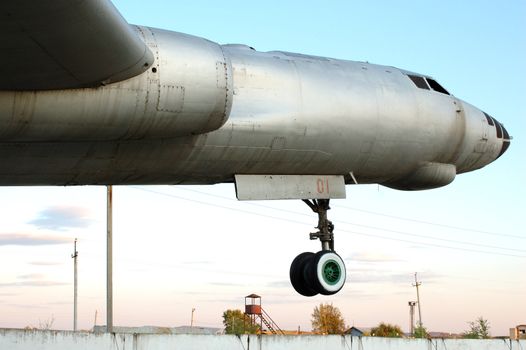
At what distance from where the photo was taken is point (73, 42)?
11141 mm

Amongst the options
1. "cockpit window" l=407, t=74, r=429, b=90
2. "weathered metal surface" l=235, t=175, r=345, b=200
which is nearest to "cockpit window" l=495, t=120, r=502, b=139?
"cockpit window" l=407, t=74, r=429, b=90

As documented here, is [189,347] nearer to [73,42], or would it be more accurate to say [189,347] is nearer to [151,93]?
[151,93]

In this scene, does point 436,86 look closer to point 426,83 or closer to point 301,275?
point 426,83

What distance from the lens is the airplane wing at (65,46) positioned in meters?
10.0

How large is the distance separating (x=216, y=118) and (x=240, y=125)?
4.07ft

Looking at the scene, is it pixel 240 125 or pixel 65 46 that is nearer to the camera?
pixel 65 46

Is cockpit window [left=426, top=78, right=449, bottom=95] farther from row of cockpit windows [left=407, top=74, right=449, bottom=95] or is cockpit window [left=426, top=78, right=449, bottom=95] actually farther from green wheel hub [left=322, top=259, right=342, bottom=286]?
green wheel hub [left=322, top=259, right=342, bottom=286]

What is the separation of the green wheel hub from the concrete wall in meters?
3.12

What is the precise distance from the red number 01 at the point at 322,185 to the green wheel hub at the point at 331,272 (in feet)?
4.85

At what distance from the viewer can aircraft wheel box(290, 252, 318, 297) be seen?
56.4 ft

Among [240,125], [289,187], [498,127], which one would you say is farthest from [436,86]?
[240,125]

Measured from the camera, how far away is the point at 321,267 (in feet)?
55.3

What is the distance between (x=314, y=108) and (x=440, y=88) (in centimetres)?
449

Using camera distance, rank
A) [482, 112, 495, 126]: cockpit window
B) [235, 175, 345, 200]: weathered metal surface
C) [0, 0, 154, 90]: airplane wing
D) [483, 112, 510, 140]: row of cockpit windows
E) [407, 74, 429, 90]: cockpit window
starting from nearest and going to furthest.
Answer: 1. [0, 0, 154, 90]: airplane wing
2. [235, 175, 345, 200]: weathered metal surface
3. [407, 74, 429, 90]: cockpit window
4. [482, 112, 495, 126]: cockpit window
5. [483, 112, 510, 140]: row of cockpit windows
